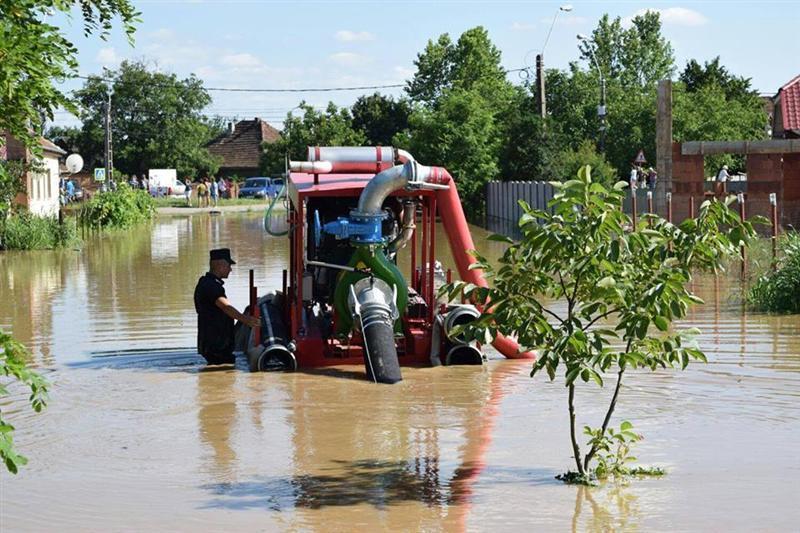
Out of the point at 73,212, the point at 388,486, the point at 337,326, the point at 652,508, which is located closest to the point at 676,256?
the point at 652,508

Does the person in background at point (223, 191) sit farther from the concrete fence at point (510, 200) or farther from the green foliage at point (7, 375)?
the green foliage at point (7, 375)

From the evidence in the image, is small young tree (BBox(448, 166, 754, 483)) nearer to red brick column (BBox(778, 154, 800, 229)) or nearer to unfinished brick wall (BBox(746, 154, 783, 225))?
unfinished brick wall (BBox(746, 154, 783, 225))

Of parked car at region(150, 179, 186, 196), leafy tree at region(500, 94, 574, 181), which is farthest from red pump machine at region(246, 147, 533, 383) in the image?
parked car at region(150, 179, 186, 196)

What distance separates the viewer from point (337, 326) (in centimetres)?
1493

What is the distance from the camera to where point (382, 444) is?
36.2 feet

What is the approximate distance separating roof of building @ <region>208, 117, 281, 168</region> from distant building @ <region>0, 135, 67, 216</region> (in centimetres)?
4859

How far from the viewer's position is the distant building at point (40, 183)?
46.1m

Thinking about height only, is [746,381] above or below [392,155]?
below

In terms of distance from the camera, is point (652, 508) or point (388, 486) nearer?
point (652, 508)

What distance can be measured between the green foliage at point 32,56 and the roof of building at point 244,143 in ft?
298

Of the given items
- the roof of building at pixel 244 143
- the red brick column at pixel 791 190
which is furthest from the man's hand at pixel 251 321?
the roof of building at pixel 244 143

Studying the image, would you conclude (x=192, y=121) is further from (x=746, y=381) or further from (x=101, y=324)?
(x=746, y=381)

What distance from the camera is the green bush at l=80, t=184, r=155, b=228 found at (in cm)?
4641

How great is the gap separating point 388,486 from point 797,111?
36.6m
